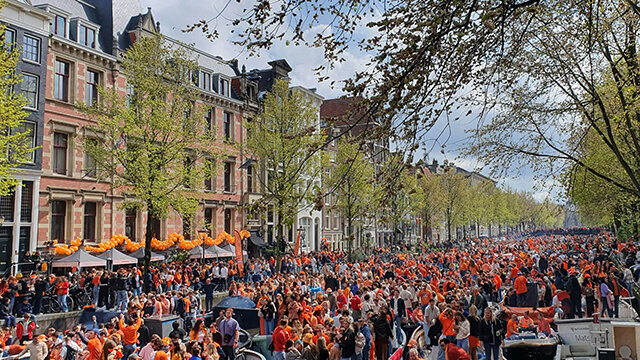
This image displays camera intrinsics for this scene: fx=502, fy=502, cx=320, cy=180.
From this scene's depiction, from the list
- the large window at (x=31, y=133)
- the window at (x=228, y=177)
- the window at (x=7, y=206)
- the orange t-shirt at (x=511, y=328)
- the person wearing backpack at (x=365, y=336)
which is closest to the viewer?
the person wearing backpack at (x=365, y=336)

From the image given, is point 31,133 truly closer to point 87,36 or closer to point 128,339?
point 87,36

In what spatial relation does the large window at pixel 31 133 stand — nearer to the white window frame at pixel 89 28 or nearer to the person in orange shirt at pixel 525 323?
the white window frame at pixel 89 28

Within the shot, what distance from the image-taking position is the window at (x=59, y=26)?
90.8ft

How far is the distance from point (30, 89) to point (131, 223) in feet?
34.2

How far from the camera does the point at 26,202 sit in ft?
83.0

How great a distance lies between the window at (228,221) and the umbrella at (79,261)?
17.2 m

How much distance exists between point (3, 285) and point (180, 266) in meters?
9.54

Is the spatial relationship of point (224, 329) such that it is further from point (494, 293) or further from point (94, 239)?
point (94, 239)

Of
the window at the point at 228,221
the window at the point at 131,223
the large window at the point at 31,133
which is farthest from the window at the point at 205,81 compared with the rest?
the large window at the point at 31,133

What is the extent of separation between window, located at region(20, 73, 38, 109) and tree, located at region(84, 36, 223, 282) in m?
3.87

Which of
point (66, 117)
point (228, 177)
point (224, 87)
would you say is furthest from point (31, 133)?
point (224, 87)

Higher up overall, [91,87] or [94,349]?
[91,87]

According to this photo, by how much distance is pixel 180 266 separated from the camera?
2662 cm

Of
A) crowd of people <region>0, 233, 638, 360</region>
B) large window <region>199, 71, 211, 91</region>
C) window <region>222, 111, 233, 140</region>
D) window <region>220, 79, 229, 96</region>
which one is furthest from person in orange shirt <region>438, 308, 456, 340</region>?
window <region>220, 79, 229, 96</region>
